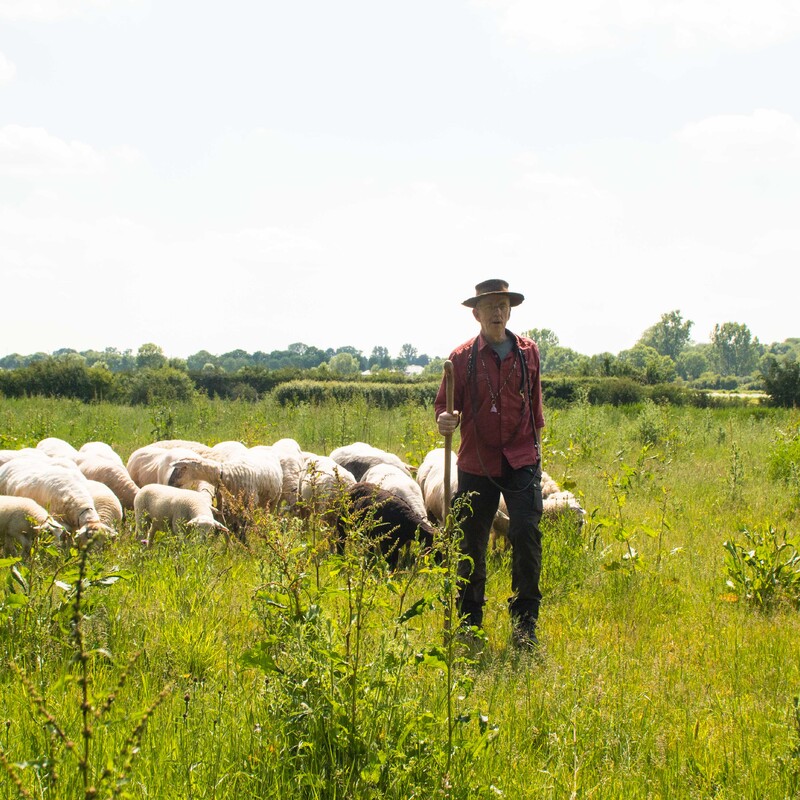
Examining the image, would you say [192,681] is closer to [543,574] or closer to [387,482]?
[543,574]

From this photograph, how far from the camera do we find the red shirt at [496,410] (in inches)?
209

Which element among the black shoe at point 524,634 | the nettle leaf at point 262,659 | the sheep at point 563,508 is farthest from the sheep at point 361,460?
the nettle leaf at point 262,659

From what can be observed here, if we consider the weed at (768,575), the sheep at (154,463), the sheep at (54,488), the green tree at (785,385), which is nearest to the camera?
the weed at (768,575)

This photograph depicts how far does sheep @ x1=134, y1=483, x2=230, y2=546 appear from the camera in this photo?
7570mm

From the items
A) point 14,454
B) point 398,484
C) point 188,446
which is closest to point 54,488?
point 14,454

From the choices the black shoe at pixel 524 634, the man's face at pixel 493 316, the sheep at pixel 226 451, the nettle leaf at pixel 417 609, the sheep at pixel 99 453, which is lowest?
the black shoe at pixel 524 634

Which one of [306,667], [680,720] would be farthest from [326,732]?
[680,720]

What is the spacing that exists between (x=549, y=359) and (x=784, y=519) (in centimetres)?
15512

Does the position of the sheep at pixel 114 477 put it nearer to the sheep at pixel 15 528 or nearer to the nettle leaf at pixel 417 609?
the sheep at pixel 15 528

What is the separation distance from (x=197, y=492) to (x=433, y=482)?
9.14 ft

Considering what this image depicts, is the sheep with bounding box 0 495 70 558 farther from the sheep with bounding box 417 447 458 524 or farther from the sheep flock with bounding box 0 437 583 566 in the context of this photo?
the sheep with bounding box 417 447 458 524

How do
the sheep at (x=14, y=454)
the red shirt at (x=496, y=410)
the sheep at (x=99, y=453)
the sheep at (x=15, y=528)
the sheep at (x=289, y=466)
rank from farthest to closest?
the sheep at (x=99, y=453) < the sheep at (x=289, y=466) < the sheep at (x=14, y=454) < the sheep at (x=15, y=528) < the red shirt at (x=496, y=410)

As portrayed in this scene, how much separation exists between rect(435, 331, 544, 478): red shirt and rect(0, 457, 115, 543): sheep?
4.26 metres

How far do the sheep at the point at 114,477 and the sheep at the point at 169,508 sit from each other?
3.99ft
